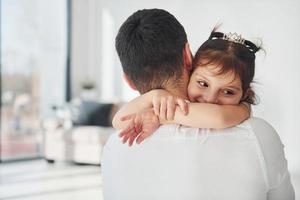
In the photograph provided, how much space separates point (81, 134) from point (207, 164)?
3.52 m

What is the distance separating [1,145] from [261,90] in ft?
11.9

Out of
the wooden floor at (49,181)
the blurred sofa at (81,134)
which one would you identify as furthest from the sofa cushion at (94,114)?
the wooden floor at (49,181)

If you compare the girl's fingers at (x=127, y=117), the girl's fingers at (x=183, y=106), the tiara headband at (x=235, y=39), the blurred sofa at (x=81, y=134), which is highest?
the tiara headband at (x=235, y=39)

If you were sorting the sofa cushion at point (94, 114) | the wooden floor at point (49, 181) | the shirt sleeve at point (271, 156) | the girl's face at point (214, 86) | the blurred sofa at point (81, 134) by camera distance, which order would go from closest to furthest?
the shirt sleeve at point (271, 156) < the girl's face at point (214, 86) < the wooden floor at point (49, 181) < the blurred sofa at point (81, 134) < the sofa cushion at point (94, 114)

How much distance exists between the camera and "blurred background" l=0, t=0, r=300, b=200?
2.96m

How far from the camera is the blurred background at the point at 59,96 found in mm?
2957

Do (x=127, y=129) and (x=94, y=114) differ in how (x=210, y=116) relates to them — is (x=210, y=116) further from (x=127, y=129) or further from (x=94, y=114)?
(x=94, y=114)

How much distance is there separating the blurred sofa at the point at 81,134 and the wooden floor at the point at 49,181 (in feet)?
0.31

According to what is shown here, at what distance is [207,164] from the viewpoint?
559 mm

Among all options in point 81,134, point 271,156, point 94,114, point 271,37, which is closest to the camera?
point 271,156

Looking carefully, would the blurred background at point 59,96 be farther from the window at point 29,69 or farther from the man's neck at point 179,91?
the man's neck at point 179,91

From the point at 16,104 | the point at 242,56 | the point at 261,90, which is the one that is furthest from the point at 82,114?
the point at 242,56

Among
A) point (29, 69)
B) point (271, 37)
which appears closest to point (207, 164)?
point (271, 37)

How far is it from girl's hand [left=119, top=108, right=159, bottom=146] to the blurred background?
43.7 inches
